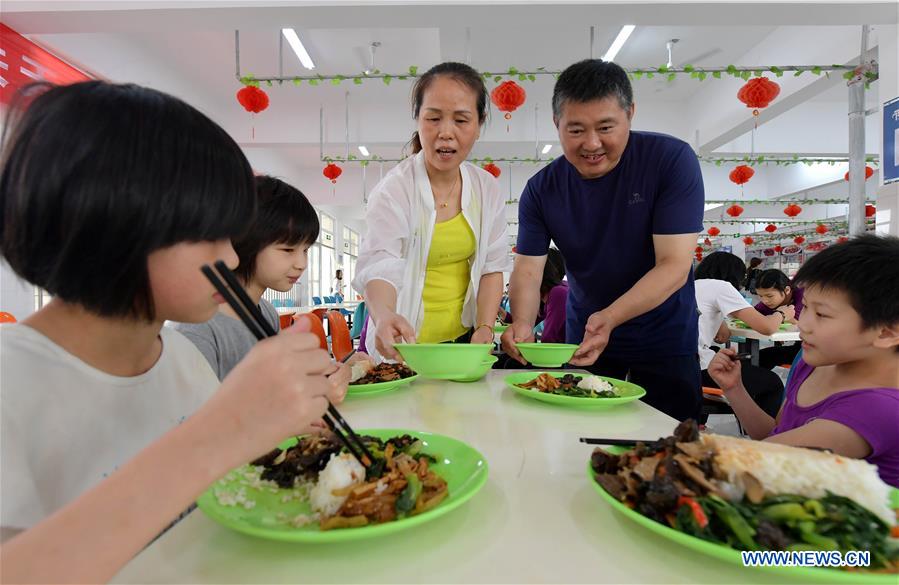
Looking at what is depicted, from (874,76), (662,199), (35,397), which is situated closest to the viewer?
(35,397)

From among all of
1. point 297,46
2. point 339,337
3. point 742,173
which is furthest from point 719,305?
point 297,46

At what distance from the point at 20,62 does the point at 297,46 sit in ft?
9.18

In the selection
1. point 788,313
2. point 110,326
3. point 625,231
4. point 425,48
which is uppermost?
point 425,48

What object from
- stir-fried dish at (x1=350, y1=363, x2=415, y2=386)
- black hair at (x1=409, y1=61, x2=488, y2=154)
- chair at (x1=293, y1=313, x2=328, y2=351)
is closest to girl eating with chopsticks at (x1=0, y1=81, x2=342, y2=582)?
chair at (x1=293, y1=313, x2=328, y2=351)

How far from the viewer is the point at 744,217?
17047mm

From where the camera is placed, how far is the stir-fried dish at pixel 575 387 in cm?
130

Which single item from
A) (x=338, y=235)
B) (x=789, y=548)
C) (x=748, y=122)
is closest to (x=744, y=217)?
(x=748, y=122)

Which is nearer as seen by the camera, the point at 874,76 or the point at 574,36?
the point at 874,76

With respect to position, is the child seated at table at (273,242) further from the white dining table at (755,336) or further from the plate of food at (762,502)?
the white dining table at (755,336)

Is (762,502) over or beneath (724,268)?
beneath

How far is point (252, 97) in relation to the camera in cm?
539

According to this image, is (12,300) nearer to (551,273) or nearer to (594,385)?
(551,273)

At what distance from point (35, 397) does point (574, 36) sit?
7.18m

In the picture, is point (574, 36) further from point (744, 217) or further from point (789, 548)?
point (744, 217)
